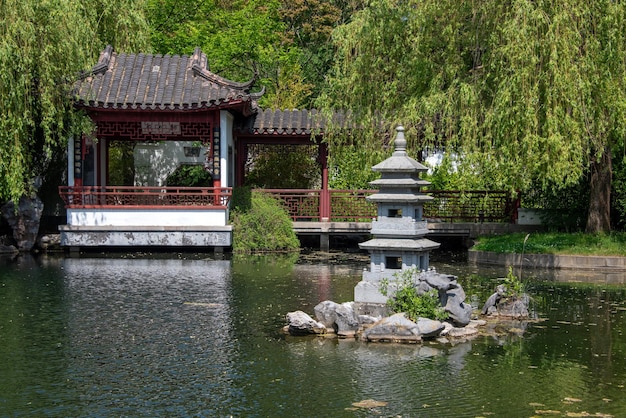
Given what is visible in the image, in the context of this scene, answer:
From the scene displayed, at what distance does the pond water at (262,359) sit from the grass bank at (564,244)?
309 centimetres

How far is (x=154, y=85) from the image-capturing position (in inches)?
873

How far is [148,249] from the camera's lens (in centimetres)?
2211

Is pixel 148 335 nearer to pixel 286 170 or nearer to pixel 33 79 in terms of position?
pixel 33 79

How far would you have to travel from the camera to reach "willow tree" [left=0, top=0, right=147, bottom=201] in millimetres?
19984

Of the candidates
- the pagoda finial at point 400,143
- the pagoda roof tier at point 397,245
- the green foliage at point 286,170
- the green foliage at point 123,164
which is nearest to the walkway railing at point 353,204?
the green foliage at point 286,170

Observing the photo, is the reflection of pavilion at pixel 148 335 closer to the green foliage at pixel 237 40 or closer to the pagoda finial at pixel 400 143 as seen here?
the pagoda finial at pixel 400 143

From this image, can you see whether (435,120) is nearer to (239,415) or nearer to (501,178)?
(501,178)

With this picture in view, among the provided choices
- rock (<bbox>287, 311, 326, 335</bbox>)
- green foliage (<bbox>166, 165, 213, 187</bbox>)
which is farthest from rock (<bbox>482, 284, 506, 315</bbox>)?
green foliage (<bbox>166, 165, 213, 187</bbox>)

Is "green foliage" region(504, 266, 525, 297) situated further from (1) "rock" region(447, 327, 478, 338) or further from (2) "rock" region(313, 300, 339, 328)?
(2) "rock" region(313, 300, 339, 328)

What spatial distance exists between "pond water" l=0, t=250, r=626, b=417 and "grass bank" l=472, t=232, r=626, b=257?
3.09 m

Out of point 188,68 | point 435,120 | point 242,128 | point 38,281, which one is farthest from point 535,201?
point 38,281

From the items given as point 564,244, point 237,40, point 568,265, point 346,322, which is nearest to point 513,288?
point 346,322

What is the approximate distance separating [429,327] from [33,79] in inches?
526

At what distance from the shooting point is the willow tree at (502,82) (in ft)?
54.1
